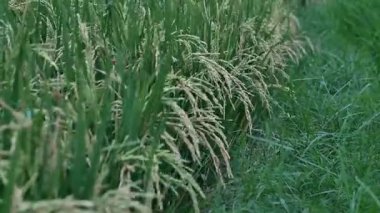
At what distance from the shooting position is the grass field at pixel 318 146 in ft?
8.54

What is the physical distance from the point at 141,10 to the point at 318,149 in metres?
0.84

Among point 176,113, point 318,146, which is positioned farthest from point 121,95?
point 318,146

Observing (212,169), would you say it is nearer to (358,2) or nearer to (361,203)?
(361,203)

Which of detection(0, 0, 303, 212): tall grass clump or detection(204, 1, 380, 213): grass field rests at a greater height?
detection(0, 0, 303, 212): tall grass clump

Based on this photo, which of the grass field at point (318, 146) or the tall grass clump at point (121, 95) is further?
the grass field at point (318, 146)

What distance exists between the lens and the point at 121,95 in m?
2.47

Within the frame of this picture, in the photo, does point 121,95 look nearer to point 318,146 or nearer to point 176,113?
point 176,113

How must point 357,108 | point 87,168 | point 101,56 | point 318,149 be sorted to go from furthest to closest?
point 357,108 → point 318,149 → point 101,56 → point 87,168

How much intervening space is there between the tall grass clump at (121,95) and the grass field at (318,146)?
4.0 inches

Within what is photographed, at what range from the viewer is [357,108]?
Result: 133 inches

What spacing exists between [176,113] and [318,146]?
0.79 metres

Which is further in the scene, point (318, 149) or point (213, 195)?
point (318, 149)

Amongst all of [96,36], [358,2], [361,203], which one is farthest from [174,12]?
[358,2]

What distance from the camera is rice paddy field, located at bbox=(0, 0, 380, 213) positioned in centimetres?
193
